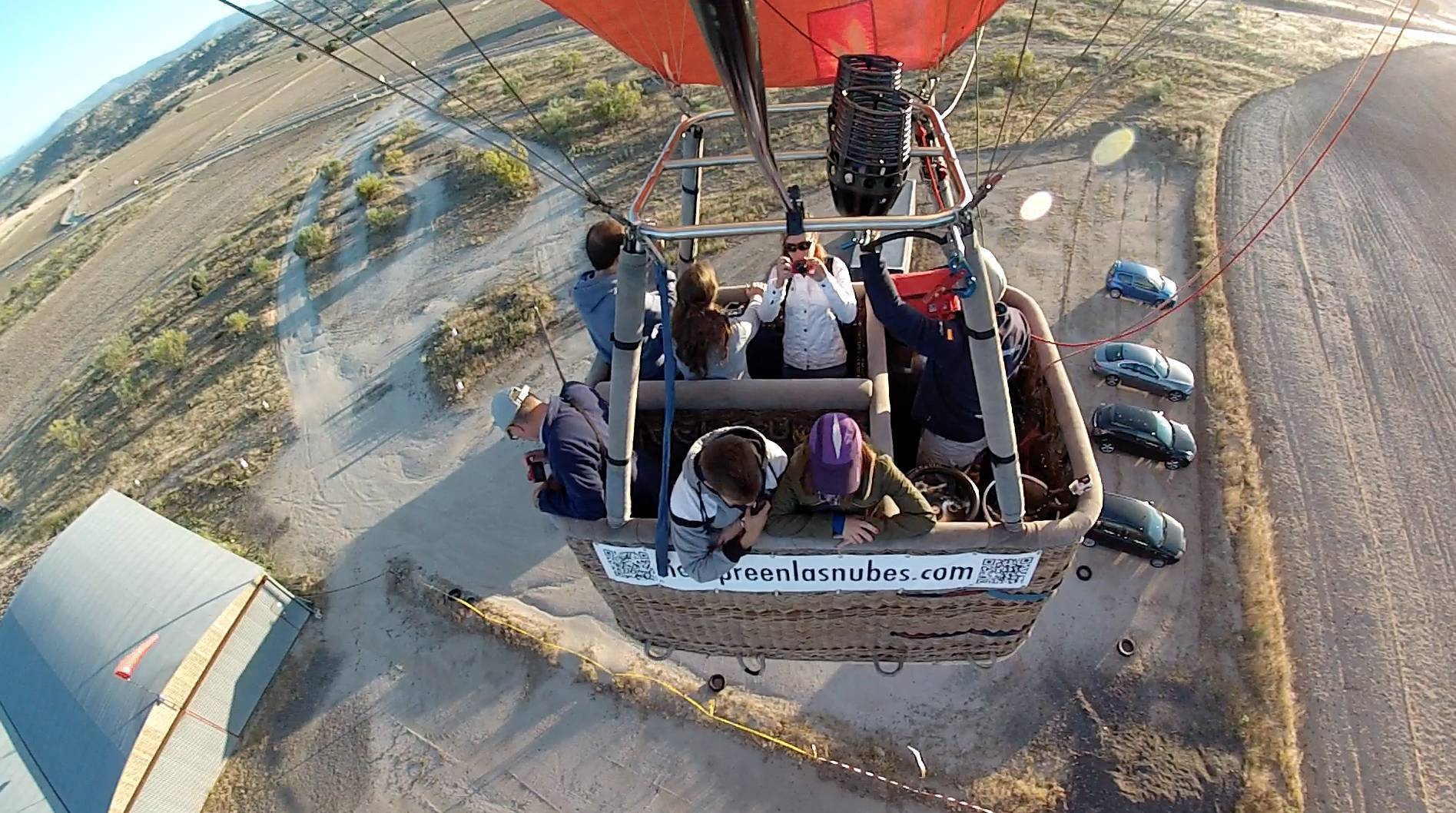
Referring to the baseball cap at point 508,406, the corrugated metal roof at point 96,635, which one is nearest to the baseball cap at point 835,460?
the baseball cap at point 508,406

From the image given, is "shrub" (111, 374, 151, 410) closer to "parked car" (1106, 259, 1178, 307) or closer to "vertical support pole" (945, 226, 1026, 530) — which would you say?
"vertical support pole" (945, 226, 1026, 530)

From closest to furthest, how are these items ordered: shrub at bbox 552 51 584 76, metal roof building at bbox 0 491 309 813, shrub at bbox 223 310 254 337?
metal roof building at bbox 0 491 309 813
shrub at bbox 223 310 254 337
shrub at bbox 552 51 584 76

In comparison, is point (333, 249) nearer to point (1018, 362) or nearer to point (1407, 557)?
point (1018, 362)

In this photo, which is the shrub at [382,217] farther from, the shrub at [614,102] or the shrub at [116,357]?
the shrub at [116,357]

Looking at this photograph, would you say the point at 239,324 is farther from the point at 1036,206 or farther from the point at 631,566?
the point at 1036,206

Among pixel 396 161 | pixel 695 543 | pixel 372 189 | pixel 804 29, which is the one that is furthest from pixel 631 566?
pixel 396 161

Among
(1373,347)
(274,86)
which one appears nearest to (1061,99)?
(1373,347)

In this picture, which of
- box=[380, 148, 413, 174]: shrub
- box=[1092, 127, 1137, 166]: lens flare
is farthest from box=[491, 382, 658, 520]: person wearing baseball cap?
box=[380, 148, 413, 174]: shrub
